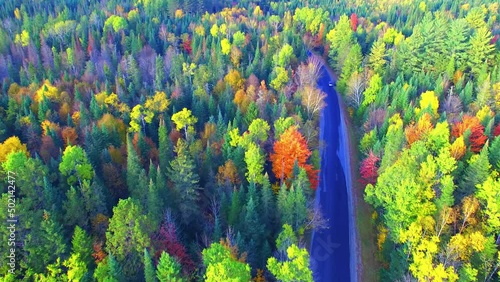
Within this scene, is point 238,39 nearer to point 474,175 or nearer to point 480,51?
point 480,51

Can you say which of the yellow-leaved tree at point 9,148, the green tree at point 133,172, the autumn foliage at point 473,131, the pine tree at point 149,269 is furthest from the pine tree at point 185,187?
the autumn foliage at point 473,131

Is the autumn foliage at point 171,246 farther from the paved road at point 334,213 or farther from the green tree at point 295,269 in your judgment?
the paved road at point 334,213

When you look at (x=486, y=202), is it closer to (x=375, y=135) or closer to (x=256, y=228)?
(x=375, y=135)

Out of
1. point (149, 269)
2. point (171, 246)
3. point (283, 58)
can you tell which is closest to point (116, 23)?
point (283, 58)

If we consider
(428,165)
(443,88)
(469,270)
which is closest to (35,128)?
(428,165)

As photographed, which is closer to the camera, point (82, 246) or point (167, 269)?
point (167, 269)
